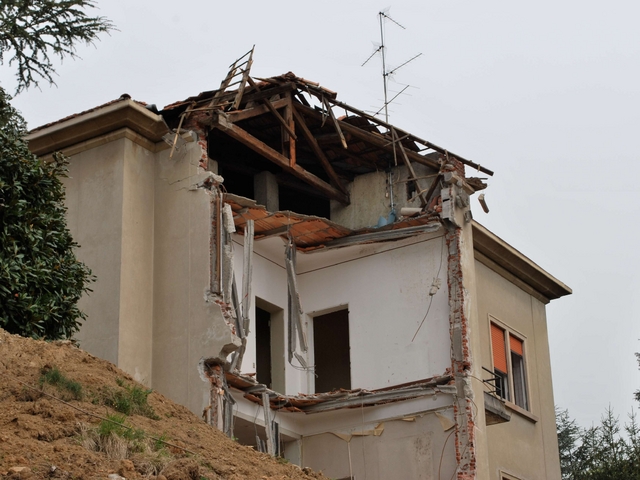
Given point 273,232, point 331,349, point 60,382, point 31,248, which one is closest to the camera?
point 60,382

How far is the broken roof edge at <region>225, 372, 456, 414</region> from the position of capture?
19797 mm

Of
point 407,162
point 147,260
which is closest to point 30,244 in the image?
point 147,260

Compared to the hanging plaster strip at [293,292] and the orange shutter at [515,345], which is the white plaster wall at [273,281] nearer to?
the hanging plaster strip at [293,292]

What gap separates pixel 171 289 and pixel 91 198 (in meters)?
2.28

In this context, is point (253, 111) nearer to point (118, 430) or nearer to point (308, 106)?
point (308, 106)

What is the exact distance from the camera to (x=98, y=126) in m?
19.5

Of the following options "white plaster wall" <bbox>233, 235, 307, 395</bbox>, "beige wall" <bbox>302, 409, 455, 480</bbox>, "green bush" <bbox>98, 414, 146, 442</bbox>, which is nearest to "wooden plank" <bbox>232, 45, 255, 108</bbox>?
"white plaster wall" <bbox>233, 235, 307, 395</bbox>

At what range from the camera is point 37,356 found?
43.8 ft

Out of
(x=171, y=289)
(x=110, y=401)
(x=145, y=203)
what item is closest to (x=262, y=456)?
(x=110, y=401)

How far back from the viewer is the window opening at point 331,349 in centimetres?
2445

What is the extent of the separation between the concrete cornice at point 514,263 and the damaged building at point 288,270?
0.73 meters

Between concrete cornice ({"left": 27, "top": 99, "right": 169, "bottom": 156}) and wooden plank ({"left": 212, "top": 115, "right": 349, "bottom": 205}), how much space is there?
3.49 ft

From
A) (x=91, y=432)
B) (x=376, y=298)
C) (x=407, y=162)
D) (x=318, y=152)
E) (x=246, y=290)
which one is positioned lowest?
(x=91, y=432)

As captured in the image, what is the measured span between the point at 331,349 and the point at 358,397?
4.54m
